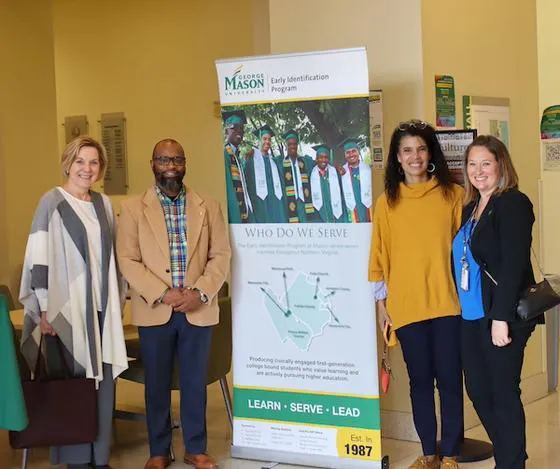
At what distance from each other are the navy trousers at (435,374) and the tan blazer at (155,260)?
0.94m

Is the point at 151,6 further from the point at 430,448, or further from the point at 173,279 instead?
the point at 430,448

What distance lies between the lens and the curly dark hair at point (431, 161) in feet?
13.3

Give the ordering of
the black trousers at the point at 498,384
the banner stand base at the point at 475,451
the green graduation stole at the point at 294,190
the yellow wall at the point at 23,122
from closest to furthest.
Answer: the black trousers at the point at 498,384 → the green graduation stole at the point at 294,190 → the banner stand base at the point at 475,451 → the yellow wall at the point at 23,122

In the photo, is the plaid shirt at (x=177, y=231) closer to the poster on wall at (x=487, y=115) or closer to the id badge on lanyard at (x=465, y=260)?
the id badge on lanyard at (x=465, y=260)

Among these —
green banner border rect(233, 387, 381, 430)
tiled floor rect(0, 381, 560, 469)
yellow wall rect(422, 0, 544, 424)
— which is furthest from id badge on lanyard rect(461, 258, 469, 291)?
yellow wall rect(422, 0, 544, 424)

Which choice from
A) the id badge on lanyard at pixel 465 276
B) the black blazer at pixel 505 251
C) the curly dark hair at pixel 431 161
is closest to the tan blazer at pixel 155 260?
the curly dark hair at pixel 431 161

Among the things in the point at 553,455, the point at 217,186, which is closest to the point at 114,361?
the point at 553,455

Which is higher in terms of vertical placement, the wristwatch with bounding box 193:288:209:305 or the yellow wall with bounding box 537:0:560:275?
the yellow wall with bounding box 537:0:560:275

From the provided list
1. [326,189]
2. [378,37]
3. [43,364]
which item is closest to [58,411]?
[43,364]

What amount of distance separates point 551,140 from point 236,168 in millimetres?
2613

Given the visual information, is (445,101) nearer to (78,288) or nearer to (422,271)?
(422,271)

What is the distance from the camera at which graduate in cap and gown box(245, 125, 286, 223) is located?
440cm

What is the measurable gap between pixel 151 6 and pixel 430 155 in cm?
449

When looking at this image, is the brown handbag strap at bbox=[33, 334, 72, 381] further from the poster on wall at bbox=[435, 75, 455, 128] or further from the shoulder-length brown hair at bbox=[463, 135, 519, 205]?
the poster on wall at bbox=[435, 75, 455, 128]
